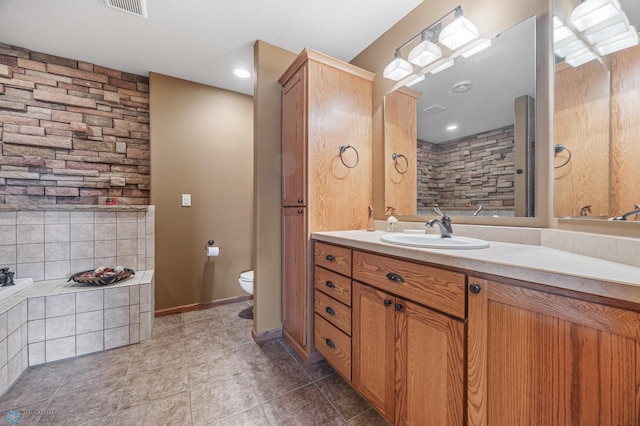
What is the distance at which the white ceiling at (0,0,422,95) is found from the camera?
1698 millimetres

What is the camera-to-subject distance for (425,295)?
0.95m

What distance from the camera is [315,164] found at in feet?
5.63

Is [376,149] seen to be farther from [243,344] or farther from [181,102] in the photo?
[181,102]

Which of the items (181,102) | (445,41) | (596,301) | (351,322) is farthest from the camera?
(181,102)

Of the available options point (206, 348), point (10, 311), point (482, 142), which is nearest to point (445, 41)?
point (482, 142)

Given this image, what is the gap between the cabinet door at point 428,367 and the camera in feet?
2.77

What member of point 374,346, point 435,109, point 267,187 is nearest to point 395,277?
point 374,346

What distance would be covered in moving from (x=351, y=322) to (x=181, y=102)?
2693mm

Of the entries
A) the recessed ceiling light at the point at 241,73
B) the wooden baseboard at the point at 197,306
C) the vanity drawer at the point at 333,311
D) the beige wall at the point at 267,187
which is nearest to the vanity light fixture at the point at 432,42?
the beige wall at the point at 267,187

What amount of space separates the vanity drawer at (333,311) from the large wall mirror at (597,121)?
3.61ft

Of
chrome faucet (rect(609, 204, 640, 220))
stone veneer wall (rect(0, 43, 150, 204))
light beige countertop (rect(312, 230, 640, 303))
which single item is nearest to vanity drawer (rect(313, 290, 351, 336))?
light beige countertop (rect(312, 230, 640, 303))

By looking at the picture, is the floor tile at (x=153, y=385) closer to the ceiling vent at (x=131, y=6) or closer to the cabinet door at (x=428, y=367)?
the cabinet door at (x=428, y=367)

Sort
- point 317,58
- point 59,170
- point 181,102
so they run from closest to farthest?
point 317,58
point 59,170
point 181,102

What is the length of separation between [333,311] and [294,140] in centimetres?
121
